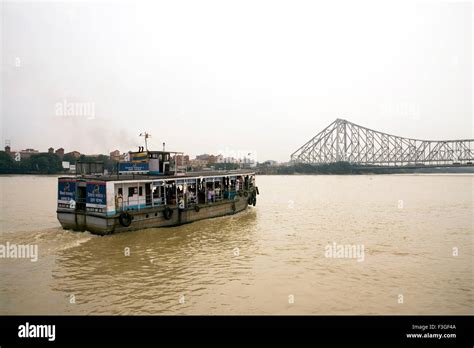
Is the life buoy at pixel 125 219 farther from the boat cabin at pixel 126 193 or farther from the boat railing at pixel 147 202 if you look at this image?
the boat railing at pixel 147 202

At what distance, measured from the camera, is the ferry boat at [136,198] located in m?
18.8

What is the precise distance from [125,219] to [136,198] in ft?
6.10

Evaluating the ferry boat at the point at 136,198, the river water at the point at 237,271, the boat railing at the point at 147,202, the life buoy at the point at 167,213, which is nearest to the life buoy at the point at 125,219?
the ferry boat at the point at 136,198

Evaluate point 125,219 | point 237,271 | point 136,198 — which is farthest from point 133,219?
point 237,271

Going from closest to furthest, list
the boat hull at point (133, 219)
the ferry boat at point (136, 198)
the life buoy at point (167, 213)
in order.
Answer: the boat hull at point (133, 219), the ferry boat at point (136, 198), the life buoy at point (167, 213)

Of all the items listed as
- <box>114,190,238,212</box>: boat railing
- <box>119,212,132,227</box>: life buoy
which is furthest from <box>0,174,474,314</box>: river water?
<box>114,190,238,212</box>: boat railing

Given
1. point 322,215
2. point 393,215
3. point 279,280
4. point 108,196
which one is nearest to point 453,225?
point 393,215

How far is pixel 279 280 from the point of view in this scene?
13117 mm

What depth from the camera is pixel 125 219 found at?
62.6 ft

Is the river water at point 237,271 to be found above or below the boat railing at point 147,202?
below

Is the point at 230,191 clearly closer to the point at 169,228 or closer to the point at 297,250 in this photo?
the point at 169,228

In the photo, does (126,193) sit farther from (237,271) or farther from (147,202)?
(237,271)
